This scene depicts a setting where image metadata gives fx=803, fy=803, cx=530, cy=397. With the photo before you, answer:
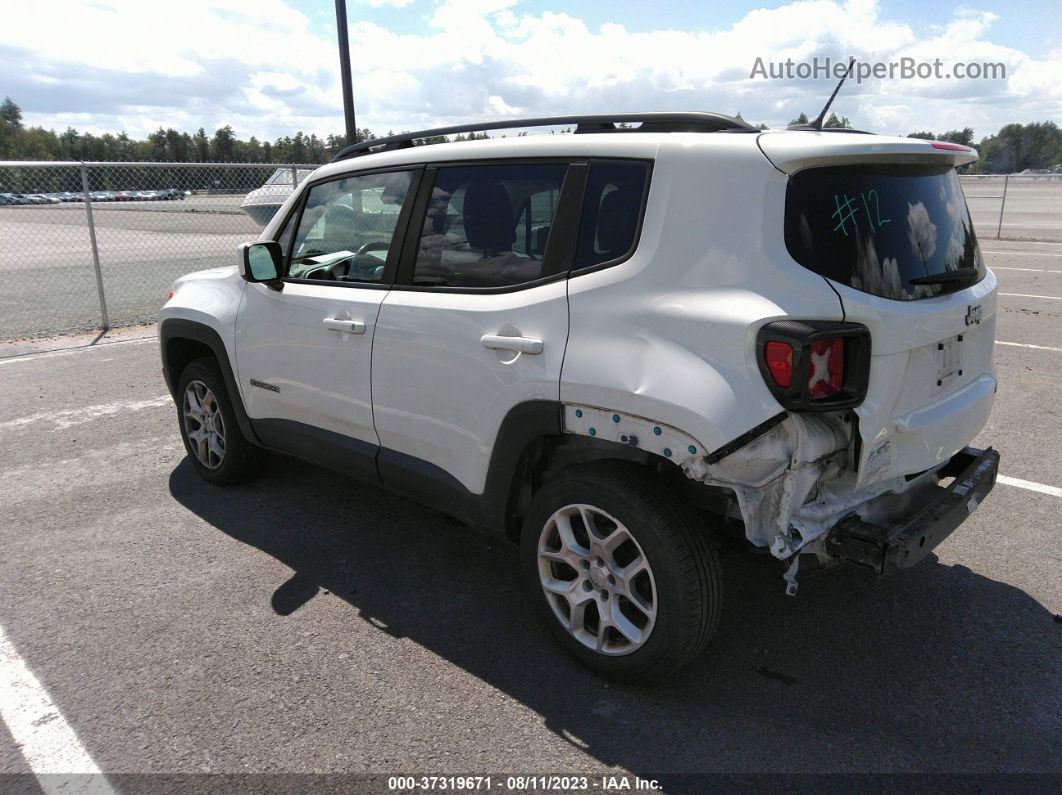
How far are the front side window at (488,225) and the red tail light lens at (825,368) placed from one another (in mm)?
1034

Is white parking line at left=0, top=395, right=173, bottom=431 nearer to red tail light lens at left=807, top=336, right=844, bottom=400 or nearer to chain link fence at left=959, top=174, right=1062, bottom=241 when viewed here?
red tail light lens at left=807, top=336, right=844, bottom=400

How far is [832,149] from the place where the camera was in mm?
2551

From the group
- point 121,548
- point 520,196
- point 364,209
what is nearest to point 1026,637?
point 520,196

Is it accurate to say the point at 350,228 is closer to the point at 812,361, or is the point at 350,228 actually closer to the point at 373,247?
the point at 373,247

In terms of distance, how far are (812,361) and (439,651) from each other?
5.94 feet

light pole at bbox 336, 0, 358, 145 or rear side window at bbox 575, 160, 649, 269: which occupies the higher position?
light pole at bbox 336, 0, 358, 145

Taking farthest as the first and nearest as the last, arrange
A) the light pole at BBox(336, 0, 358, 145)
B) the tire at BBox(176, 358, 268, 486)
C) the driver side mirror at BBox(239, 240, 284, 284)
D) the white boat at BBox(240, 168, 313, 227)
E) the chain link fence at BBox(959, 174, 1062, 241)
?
the chain link fence at BBox(959, 174, 1062, 241), the white boat at BBox(240, 168, 313, 227), the light pole at BBox(336, 0, 358, 145), the tire at BBox(176, 358, 268, 486), the driver side mirror at BBox(239, 240, 284, 284)

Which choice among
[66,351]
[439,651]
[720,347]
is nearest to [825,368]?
[720,347]

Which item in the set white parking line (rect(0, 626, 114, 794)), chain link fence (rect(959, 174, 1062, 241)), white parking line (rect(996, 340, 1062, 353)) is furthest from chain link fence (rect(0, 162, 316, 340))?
chain link fence (rect(959, 174, 1062, 241))

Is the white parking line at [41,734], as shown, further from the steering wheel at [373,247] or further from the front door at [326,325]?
the steering wheel at [373,247]

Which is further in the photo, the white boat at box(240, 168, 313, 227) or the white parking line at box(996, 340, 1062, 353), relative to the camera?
the white boat at box(240, 168, 313, 227)

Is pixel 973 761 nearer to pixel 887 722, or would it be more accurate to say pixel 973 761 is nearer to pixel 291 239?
pixel 887 722

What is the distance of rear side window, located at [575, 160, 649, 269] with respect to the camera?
2.77 meters

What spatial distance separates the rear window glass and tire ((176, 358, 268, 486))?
3.33 m
